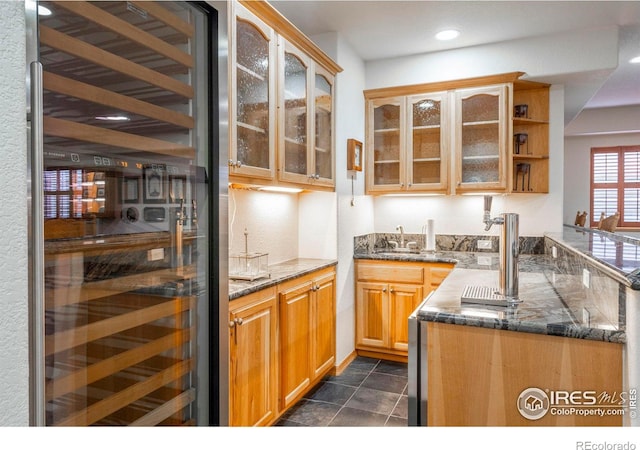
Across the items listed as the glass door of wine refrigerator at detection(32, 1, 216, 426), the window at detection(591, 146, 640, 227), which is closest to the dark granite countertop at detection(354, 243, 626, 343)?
the glass door of wine refrigerator at detection(32, 1, 216, 426)

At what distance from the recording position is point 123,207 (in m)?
1.18

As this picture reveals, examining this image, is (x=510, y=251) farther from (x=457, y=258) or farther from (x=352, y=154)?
(x=352, y=154)

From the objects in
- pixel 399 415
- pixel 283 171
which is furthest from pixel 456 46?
pixel 399 415

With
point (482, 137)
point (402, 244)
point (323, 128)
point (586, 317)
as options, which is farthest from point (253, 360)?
point (482, 137)

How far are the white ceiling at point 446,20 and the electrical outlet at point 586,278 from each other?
1982mm

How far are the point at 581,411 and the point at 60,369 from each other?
5.14 ft

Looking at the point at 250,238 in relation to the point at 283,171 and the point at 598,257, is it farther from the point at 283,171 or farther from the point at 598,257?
the point at 598,257

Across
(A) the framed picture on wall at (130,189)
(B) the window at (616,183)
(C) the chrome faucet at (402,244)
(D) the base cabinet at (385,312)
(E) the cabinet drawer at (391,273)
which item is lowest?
(D) the base cabinet at (385,312)

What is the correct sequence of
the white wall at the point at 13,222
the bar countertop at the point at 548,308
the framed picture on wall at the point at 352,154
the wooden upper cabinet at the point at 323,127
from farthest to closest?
the framed picture on wall at the point at 352,154
the wooden upper cabinet at the point at 323,127
the bar countertop at the point at 548,308
the white wall at the point at 13,222

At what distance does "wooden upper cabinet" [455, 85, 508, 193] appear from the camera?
3566mm

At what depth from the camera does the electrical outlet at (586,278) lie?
1.69m

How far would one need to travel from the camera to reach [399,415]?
2664mm

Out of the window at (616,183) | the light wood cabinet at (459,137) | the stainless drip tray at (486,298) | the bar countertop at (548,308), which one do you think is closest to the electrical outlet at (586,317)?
the bar countertop at (548,308)

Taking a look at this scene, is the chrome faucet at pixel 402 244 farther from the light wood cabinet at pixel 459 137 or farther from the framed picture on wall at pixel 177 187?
the framed picture on wall at pixel 177 187
